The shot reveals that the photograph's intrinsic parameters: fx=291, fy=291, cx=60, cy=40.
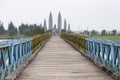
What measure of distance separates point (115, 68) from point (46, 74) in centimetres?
234

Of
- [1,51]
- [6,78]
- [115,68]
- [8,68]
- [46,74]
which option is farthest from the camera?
[46,74]

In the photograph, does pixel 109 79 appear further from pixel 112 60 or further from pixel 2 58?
pixel 2 58

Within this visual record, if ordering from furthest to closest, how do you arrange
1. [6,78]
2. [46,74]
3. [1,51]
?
[46,74] < [6,78] < [1,51]

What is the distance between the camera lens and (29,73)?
399 inches

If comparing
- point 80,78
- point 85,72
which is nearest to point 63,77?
point 80,78

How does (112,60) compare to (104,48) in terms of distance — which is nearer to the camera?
(112,60)

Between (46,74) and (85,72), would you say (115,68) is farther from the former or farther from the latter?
(46,74)

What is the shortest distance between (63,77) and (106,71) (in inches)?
66.9

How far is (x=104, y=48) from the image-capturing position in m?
10.6

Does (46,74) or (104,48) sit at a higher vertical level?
(104,48)

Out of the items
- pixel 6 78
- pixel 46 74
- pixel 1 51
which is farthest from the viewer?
pixel 46 74

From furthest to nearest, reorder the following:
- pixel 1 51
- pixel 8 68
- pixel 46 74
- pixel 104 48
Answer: pixel 104 48 < pixel 46 74 < pixel 8 68 < pixel 1 51

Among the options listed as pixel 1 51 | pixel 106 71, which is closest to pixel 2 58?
pixel 1 51

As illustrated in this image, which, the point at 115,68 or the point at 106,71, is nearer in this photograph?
the point at 115,68
